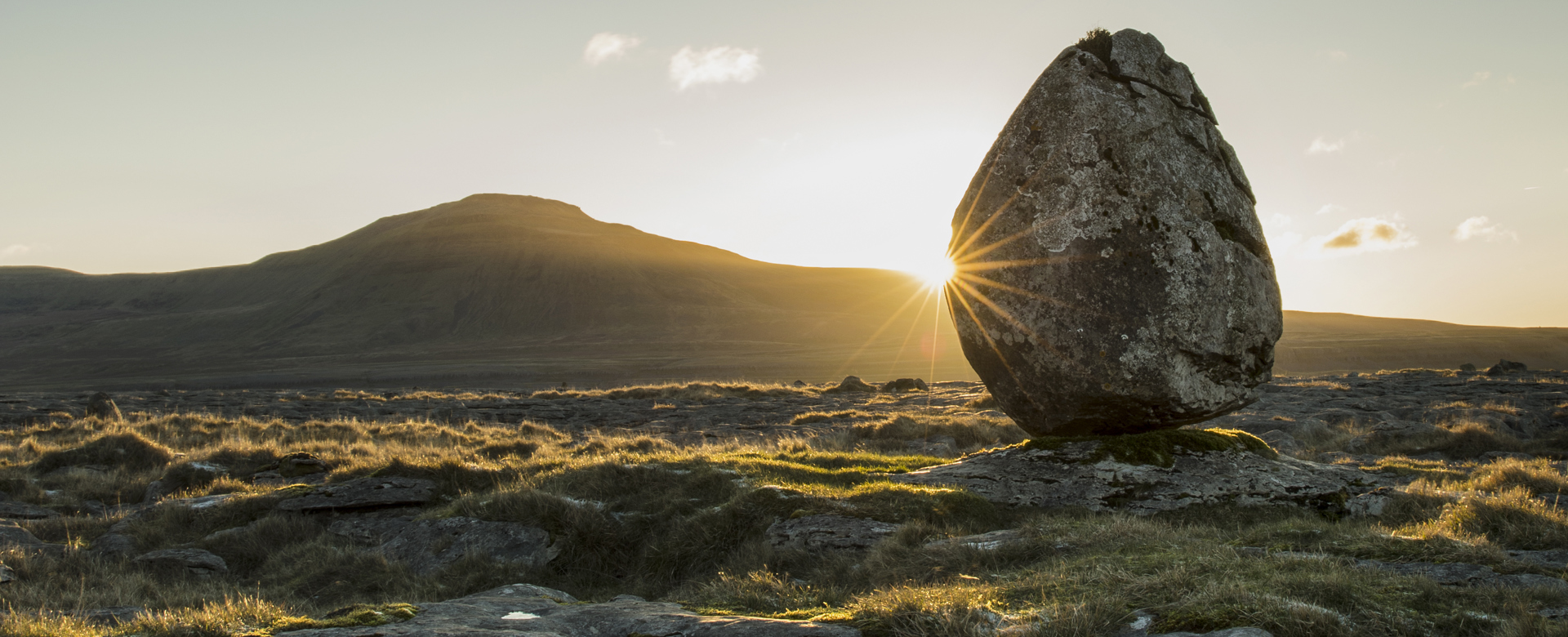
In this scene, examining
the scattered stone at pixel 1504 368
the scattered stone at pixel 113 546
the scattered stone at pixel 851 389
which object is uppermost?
the scattered stone at pixel 1504 368

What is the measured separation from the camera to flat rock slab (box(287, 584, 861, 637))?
4.48m

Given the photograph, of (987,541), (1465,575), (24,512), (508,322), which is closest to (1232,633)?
(1465,575)

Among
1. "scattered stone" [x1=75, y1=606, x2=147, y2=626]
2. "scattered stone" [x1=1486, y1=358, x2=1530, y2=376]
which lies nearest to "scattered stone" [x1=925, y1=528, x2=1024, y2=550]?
"scattered stone" [x1=75, y1=606, x2=147, y2=626]

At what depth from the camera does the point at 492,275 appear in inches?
5266

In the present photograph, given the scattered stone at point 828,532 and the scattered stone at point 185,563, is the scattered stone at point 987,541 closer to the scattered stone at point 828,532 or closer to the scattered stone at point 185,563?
the scattered stone at point 828,532

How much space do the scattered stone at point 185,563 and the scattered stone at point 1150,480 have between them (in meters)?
7.81

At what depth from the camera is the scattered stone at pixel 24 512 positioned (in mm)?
11008

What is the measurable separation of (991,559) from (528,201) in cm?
20027

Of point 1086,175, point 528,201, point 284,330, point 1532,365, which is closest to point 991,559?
point 1086,175

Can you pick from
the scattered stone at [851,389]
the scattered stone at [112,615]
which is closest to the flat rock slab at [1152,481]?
the scattered stone at [112,615]

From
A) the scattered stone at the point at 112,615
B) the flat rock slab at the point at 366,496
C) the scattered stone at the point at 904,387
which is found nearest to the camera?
the scattered stone at the point at 112,615

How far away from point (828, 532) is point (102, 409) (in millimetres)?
27135

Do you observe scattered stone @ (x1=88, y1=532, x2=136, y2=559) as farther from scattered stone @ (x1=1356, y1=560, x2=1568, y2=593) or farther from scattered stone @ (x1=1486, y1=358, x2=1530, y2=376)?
scattered stone @ (x1=1486, y1=358, x2=1530, y2=376)

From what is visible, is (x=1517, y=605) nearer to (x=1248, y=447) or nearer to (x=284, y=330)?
(x=1248, y=447)
